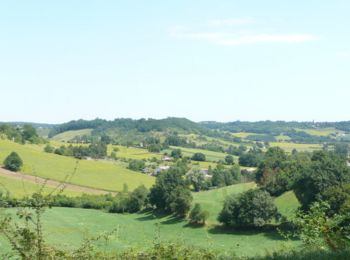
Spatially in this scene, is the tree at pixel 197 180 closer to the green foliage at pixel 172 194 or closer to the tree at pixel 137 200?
the green foliage at pixel 172 194

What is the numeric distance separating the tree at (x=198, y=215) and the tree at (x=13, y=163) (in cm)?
4697

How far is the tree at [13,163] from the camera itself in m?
97.3

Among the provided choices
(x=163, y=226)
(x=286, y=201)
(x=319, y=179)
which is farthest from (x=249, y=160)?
(x=163, y=226)

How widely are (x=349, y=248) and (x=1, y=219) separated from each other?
22.8 ft

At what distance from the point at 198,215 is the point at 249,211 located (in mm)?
8341

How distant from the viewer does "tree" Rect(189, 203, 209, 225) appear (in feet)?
214

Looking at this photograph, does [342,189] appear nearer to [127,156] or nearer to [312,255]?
[312,255]

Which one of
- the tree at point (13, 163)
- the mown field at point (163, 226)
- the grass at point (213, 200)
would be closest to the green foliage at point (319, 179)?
the mown field at point (163, 226)

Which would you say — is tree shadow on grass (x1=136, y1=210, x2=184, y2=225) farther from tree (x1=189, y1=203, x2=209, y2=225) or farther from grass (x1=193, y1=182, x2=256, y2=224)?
grass (x1=193, y1=182, x2=256, y2=224)

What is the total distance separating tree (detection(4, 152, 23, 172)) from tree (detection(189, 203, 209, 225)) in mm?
46973

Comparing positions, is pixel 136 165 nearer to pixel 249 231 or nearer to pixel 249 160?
pixel 249 160

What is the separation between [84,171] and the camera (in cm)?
10681

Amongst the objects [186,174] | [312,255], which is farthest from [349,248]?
[186,174]

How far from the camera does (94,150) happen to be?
5768 inches
